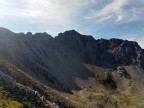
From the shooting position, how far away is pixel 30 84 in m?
141

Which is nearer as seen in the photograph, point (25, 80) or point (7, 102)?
point (7, 102)

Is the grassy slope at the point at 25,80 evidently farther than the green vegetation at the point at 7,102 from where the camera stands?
Yes

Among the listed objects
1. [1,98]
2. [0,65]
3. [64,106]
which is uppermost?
[0,65]

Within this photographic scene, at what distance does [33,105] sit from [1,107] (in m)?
13.9

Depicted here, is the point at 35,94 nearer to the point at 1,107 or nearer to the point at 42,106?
the point at 42,106

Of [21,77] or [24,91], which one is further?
[21,77]

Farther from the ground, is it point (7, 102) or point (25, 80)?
point (25, 80)

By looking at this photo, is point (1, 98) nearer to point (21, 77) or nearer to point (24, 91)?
point (24, 91)

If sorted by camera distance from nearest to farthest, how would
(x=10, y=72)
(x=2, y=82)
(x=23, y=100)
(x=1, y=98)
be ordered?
(x=1, y=98), (x=23, y=100), (x=2, y=82), (x=10, y=72)

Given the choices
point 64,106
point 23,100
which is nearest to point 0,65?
point 64,106

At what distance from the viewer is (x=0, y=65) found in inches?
4744

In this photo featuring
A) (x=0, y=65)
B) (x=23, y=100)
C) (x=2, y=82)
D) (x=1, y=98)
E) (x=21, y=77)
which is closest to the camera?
(x=1, y=98)

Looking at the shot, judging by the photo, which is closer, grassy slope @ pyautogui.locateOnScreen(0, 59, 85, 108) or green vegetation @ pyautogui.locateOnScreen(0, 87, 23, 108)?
green vegetation @ pyautogui.locateOnScreen(0, 87, 23, 108)

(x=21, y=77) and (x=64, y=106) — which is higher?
(x=21, y=77)
